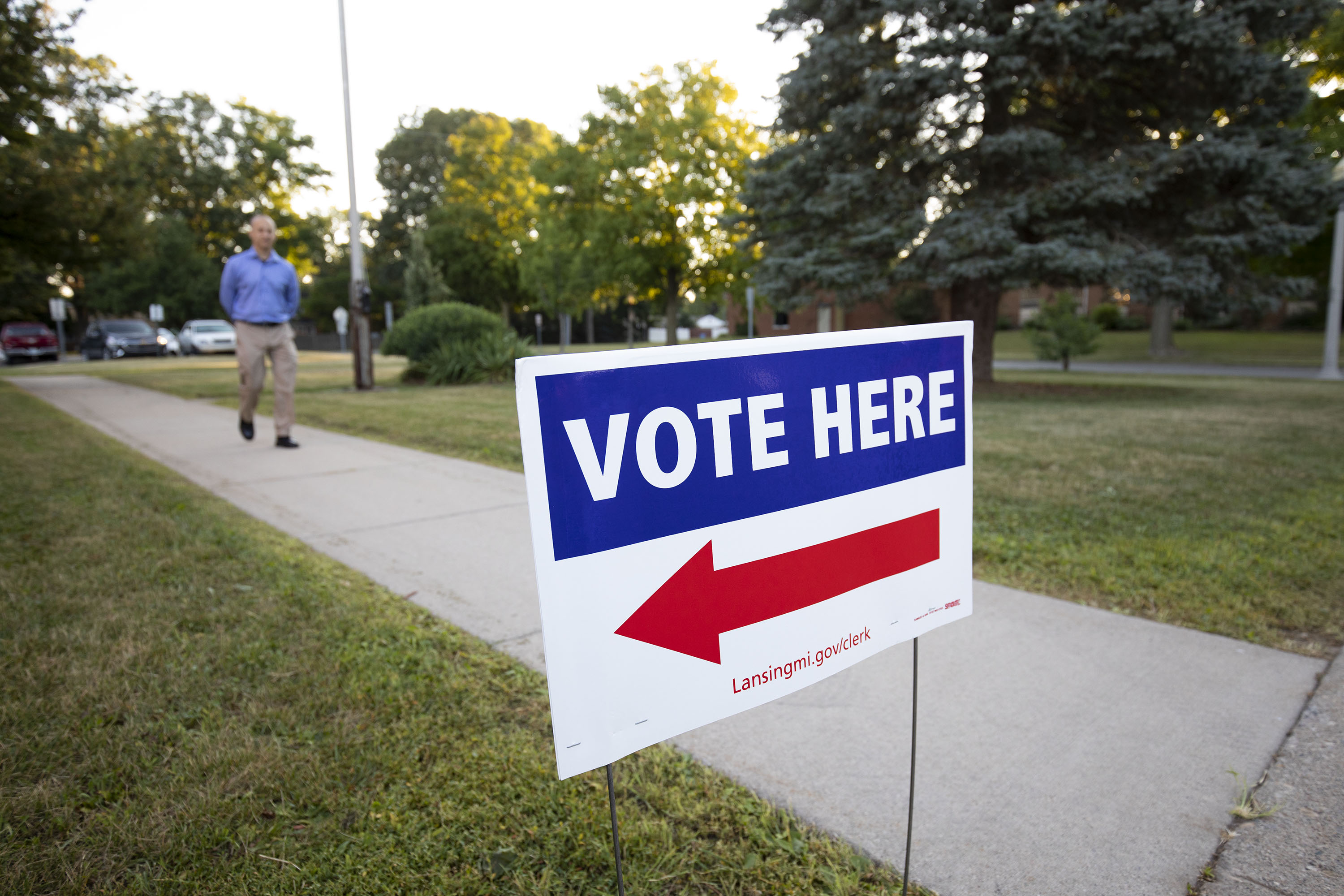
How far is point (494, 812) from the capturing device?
6.94 feet

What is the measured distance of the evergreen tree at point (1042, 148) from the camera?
12133 millimetres

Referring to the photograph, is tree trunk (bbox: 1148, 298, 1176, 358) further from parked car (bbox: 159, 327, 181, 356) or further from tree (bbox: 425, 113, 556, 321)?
parked car (bbox: 159, 327, 181, 356)

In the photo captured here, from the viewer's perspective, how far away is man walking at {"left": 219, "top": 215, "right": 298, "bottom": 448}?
7.25m

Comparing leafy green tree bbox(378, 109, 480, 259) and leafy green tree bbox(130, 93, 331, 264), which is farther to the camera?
leafy green tree bbox(378, 109, 480, 259)

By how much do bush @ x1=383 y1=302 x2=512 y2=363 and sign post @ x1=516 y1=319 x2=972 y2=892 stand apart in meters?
16.0

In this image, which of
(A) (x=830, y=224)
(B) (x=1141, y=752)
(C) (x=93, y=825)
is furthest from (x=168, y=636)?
(A) (x=830, y=224)

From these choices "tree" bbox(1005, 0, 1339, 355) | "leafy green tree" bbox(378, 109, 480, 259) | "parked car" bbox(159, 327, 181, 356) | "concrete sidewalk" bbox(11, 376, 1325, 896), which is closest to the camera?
"concrete sidewalk" bbox(11, 376, 1325, 896)

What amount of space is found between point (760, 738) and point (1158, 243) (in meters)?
13.9

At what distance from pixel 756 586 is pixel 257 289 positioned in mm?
7124

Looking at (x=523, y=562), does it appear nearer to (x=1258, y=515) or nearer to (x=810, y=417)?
(x=810, y=417)

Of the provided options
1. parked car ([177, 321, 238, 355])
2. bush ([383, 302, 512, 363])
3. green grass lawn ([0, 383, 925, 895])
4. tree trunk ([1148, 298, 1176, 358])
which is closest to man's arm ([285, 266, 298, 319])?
green grass lawn ([0, 383, 925, 895])

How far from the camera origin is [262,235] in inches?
280

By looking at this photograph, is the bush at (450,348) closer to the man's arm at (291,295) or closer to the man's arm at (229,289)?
the man's arm at (291,295)

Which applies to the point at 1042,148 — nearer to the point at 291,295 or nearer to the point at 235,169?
the point at 291,295
